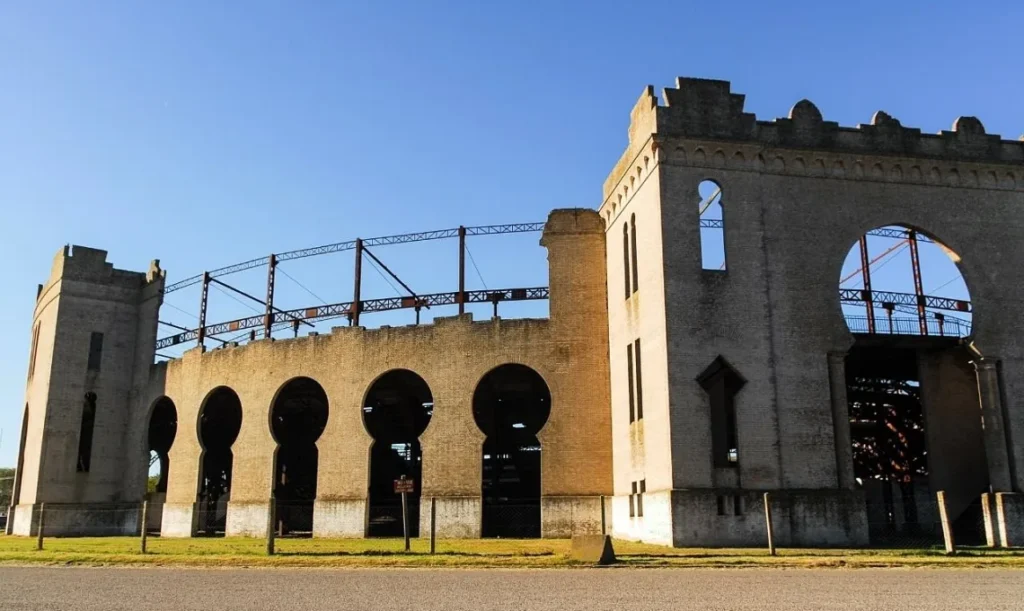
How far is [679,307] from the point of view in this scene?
27562 millimetres

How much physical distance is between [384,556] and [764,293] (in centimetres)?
1433

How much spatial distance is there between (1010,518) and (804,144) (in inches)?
527

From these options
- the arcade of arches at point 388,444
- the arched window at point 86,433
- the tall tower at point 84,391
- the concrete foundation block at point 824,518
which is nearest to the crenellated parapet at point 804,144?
the concrete foundation block at point 824,518

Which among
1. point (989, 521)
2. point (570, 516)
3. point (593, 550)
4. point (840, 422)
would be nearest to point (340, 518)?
point (570, 516)

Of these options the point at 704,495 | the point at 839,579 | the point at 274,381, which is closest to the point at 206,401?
the point at 274,381

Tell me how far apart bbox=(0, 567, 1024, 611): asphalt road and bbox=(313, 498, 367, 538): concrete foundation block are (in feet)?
47.6

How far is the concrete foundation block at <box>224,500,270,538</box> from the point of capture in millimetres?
36219

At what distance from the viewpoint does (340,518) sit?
1350 inches

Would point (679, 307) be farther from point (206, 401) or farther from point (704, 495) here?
point (206, 401)

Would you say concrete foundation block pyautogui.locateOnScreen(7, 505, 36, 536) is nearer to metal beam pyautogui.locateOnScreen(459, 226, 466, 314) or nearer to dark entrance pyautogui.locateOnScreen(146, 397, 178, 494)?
dark entrance pyautogui.locateOnScreen(146, 397, 178, 494)

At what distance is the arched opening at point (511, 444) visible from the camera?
3497 cm

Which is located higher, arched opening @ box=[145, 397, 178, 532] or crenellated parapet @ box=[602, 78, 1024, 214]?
crenellated parapet @ box=[602, 78, 1024, 214]

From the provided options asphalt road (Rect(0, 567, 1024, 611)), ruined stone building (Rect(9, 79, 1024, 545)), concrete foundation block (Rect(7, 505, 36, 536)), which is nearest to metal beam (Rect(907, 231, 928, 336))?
ruined stone building (Rect(9, 79, 1024, 545))

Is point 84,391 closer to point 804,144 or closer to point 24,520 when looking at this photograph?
point 24,520
